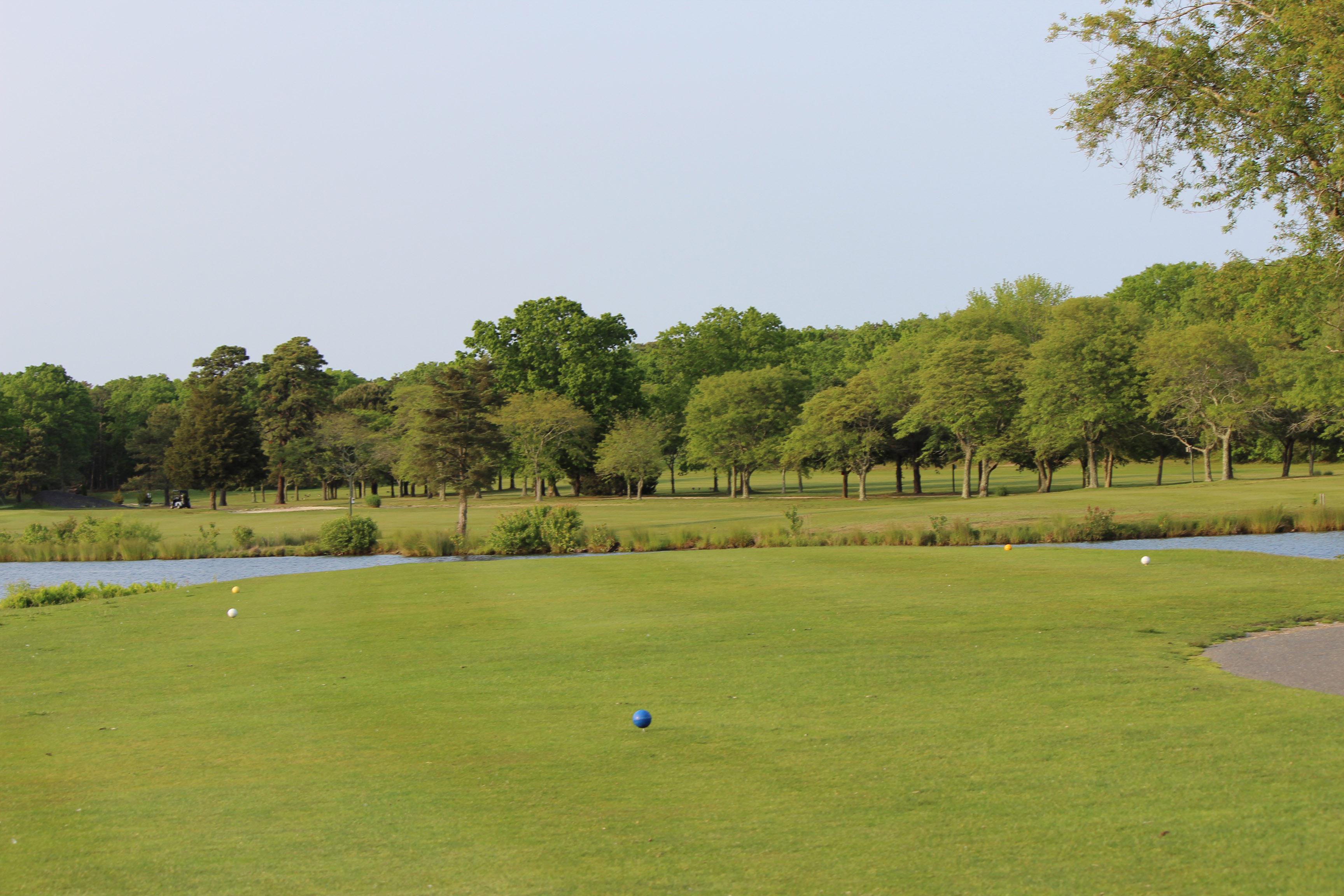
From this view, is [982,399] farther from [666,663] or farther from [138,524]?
[666,663]

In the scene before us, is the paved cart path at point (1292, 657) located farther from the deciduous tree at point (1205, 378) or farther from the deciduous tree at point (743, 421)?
the deciduous tree at point (743, 421)

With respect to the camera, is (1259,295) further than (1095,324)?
No

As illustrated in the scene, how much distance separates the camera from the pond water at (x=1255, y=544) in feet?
104

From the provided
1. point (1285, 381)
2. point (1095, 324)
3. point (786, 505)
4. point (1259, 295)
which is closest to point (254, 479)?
point (786, 505)

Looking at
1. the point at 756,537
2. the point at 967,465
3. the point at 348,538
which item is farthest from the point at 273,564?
the point at 967,465

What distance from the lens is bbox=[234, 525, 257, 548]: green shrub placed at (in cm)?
4728

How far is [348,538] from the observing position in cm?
4547

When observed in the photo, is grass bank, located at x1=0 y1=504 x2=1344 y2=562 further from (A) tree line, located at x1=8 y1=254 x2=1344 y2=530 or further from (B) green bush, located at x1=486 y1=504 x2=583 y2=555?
(A) tree line, located at x1=8 y1=254 x2=1344 y2=530

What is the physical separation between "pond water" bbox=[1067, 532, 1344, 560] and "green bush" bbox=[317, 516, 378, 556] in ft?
97.1

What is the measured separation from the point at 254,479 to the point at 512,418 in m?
27.3

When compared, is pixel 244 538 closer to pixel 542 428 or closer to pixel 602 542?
pixel 602 542

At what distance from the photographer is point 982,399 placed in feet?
230

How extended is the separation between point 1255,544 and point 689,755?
1309 inches

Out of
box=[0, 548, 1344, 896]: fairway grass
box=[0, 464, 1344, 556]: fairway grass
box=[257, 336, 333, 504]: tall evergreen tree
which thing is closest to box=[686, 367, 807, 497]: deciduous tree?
box=[0, 464, 1344, 556]: fairway grass
